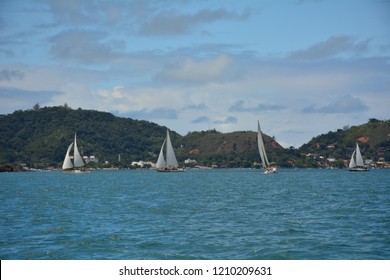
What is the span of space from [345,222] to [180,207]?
19.5 metres

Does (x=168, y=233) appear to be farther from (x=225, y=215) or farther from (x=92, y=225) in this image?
(x=225, y=215)

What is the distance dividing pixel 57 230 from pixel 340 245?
68.3 feet

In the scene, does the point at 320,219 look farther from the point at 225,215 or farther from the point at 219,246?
the point at 219,246

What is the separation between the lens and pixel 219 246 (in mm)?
36031

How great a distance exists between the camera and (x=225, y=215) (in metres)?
52.5

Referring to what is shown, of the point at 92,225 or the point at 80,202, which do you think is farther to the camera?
the point at 80,202

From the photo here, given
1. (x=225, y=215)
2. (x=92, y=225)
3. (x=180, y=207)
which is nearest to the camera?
(x=92, y=225)

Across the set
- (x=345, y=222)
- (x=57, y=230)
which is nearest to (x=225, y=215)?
(x=345, y=222)

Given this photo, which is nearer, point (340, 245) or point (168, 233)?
point (340, 245)

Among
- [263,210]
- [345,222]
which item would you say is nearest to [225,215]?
[263,210]
